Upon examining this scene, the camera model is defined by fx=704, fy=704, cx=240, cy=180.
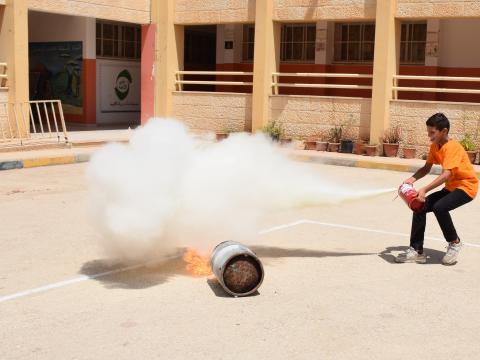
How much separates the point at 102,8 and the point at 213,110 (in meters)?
4.21

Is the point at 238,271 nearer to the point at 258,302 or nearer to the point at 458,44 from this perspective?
the point at 258,302

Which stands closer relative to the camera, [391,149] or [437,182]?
[437,182]

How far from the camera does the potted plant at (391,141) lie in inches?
679

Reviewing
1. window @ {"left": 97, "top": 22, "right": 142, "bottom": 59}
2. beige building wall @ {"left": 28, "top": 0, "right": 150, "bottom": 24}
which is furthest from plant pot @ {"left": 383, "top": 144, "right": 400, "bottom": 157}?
window @ {"left": 97, "top": 22, "right": 142, "bottom": 59}

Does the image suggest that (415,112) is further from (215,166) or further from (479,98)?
(215,166)

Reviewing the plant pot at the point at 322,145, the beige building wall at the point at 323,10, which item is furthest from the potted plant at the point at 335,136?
the beige building wall at the point at 323,10

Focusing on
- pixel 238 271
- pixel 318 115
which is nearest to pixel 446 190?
pixel 238 271

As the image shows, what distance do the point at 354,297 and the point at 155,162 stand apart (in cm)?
201

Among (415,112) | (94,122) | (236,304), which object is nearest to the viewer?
(236,304)

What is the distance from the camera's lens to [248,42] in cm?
2411

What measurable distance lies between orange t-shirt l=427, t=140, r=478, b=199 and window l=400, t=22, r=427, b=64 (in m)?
14.9

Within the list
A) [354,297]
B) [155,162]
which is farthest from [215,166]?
[354,297]

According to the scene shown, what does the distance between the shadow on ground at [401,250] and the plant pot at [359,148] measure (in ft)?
33.2

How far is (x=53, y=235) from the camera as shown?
26.1ft
